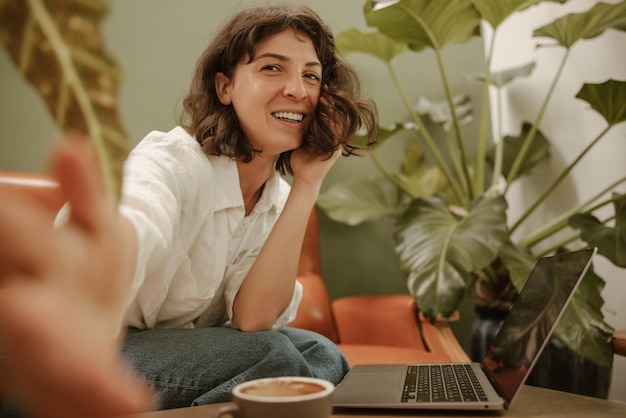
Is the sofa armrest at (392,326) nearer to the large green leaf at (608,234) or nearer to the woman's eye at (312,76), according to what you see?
the large green leaf at (608,234)

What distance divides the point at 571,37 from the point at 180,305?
148 centimetres

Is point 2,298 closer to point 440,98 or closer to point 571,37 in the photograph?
point 571,37

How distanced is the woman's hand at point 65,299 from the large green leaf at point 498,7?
1792mm

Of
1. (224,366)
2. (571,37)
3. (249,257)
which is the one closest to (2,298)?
(224,366)

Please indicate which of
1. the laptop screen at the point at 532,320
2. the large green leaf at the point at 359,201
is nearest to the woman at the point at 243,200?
the laptop screen at the point at 532,320

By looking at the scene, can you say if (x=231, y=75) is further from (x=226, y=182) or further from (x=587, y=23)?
(x=587, y=23)

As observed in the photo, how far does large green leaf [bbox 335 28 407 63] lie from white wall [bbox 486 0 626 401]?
21.9 inches

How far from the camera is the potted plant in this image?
4.92ft

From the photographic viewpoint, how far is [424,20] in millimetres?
1771

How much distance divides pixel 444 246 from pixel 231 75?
76cm

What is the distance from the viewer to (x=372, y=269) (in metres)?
2.25

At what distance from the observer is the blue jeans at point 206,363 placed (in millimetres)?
771

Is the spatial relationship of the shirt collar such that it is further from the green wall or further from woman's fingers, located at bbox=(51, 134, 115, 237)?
woman's fingers, located at bbox=(51, 134, 115, 237)

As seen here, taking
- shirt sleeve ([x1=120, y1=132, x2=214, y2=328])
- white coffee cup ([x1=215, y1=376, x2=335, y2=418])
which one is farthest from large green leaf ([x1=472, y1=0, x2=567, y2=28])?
white coffee cup ([x1=215, y1=376, x2=335, y2=418])
